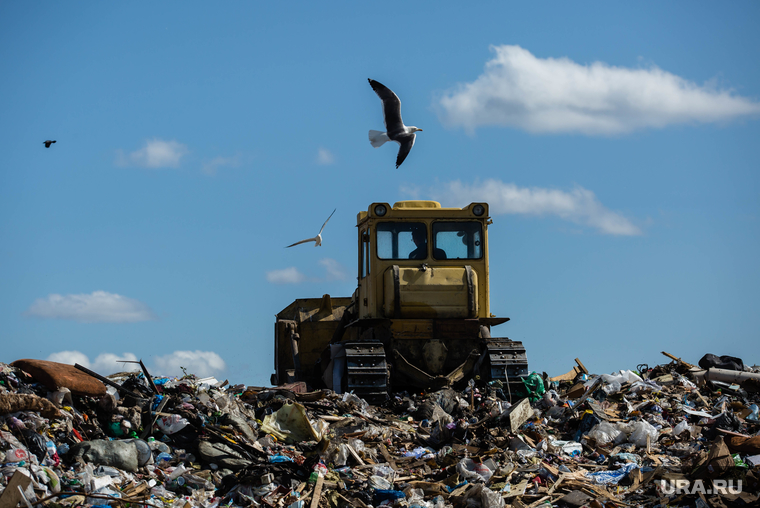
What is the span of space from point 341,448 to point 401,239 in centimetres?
461

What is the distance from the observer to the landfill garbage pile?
7.10 meters

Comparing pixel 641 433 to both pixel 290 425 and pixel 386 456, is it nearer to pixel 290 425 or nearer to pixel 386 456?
pixel 386 456

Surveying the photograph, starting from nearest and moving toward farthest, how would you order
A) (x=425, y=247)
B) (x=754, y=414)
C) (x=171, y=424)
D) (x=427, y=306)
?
(x=171, y=424) < (x=754, y=414) < (x=427, y=306) < (x=425, y=247)

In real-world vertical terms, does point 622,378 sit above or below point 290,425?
above

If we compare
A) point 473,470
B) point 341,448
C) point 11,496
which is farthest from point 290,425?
point 11,496

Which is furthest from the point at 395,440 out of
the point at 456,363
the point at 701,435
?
the point at 701,435

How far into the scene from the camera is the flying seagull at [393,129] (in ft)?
38.1

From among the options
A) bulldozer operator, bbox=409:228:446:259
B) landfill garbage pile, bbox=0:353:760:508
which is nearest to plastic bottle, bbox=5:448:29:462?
landfill garbage pile, bbox=0:353:760:508

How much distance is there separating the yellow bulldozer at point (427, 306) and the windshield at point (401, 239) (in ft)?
0.05

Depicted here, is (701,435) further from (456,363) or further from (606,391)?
(456,363)

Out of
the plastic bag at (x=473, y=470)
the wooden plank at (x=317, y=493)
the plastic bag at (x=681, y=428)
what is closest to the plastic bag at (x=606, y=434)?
the plastic bag at (x=681, y=428)

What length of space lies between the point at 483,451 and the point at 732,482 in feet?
8.76

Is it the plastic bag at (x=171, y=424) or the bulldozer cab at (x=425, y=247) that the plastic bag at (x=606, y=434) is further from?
the plastic bag at (x=171, y=424)

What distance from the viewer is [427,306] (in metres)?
11.8
